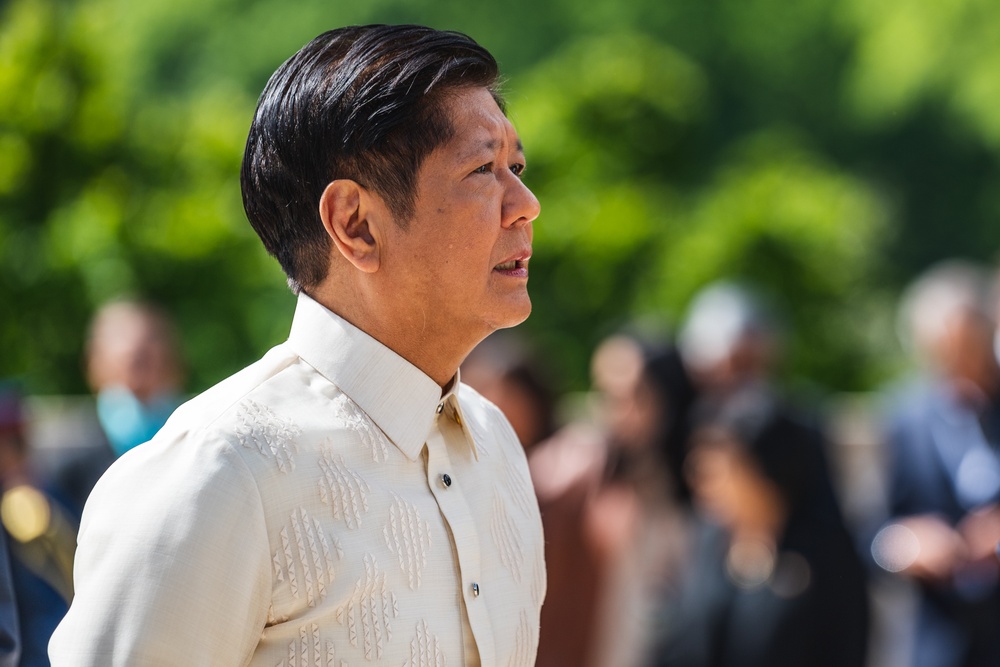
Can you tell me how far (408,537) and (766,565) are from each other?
3.70 metres

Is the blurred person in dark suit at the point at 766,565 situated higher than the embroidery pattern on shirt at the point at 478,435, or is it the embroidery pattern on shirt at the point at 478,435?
the embroidery pattern on shirt at the point at 478,435

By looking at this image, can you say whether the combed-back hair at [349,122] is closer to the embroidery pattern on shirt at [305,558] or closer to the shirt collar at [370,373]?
the shirt collar at [370,373]

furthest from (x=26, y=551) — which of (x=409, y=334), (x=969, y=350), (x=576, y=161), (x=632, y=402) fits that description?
(x=576, y=161)

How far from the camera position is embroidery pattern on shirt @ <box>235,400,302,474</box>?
1686mm

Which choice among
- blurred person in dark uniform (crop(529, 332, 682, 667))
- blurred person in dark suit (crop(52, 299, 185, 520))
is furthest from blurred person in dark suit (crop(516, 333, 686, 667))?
blurred person in dark suit (crop(52, 299, 185, 520))

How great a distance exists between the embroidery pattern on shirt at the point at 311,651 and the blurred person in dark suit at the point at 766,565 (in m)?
3.73

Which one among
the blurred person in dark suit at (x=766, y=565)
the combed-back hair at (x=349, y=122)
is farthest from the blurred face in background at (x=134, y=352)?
the combed-back hair at (x=349, y=122)

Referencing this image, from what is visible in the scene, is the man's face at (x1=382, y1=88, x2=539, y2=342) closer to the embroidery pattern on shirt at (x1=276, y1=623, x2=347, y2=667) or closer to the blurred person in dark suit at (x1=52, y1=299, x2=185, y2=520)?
the embroidery pattern on shirt at (x1=276, y1=623, x2=347, y2=667)

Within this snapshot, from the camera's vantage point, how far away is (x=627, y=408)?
5855mm

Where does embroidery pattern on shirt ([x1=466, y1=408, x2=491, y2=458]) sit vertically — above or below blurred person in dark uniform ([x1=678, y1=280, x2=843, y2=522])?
above

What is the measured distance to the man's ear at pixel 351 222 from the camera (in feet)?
6.04

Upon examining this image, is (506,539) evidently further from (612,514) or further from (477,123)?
(612,514)

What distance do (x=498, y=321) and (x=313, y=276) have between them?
28cm

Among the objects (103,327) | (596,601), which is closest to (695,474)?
(596,601)
